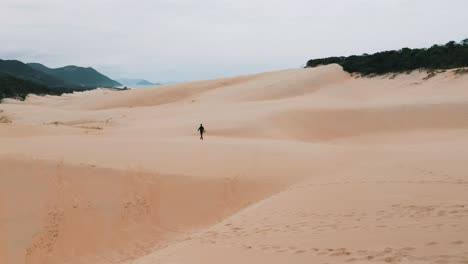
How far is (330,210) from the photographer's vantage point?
6727 mm

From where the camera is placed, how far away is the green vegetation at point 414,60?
2609 centimetres

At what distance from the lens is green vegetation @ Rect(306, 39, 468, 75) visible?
26094 millimetres

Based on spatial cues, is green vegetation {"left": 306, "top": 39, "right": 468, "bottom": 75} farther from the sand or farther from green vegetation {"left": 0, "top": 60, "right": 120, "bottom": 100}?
green vegetation {"left": 0, "top": 60, "right": 120, "bottom": 100}

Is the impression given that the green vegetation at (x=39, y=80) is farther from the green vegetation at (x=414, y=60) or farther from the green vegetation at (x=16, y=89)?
the green vegetation at (x=414, y=60)

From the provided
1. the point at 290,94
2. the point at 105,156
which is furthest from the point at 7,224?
the point at 290,94

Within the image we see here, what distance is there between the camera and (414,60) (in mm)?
27547

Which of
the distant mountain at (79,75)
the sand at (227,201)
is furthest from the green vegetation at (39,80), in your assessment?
the sand at (227,201)

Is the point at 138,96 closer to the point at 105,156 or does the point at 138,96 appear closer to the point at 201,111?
the point at 201,111

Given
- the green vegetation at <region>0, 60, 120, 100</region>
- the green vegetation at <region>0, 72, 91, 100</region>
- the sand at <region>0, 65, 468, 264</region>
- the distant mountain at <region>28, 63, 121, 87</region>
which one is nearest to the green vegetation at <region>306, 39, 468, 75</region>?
the sand at <region>0, 65, 468, 264</region>

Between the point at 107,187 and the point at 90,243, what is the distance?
157 cm

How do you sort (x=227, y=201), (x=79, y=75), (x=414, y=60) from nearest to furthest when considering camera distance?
(x=227, y=201) < (x=414, y=60) < (x=79, y=75)

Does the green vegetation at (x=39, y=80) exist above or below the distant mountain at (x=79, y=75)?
below

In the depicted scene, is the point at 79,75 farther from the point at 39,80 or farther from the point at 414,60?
the point at 414,60

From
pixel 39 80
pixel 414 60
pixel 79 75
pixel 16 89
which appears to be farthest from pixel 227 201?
pixel 79 75
